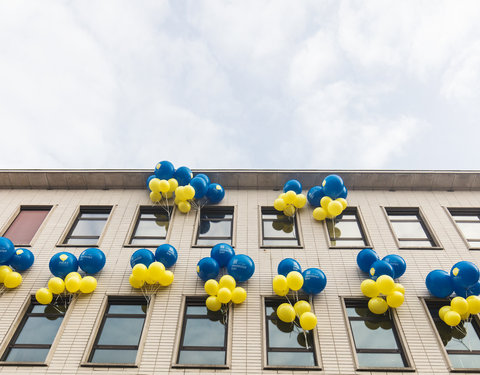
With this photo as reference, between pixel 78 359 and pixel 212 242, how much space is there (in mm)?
A: 4682

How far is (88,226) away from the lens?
11.6 meters

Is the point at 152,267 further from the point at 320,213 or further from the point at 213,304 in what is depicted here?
the point at 320,213

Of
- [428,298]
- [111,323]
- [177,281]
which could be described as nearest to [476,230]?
[428,298]

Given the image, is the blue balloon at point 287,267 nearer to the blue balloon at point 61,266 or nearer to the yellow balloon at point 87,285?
the yellow balloon at point 87,285

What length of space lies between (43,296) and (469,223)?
12661 mm

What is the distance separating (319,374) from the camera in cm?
728

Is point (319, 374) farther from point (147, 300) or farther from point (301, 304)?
point (147, 300)

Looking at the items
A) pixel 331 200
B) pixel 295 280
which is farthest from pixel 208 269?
pixel 331 200

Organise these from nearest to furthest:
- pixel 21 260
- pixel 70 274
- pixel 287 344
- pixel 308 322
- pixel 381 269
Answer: pixel 308 322 < pixel 287 344 < pixel 381 269 < pixel 70 274 < pixel 21 260

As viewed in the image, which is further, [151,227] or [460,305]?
[151,227]

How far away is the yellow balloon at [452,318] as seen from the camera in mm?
7672

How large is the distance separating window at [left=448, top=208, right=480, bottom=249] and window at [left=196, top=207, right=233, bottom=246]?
721cm

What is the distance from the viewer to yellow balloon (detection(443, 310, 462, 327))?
767 cm

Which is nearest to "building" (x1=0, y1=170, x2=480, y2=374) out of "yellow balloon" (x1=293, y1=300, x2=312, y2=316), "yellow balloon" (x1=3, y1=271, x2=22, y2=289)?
"yellow balloon" (x1=3, y1=271, x2=22, y2=289)
